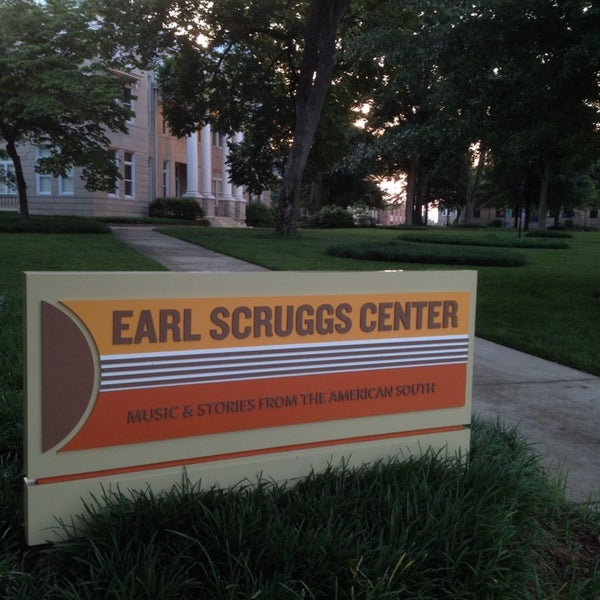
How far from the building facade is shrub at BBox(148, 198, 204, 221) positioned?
0.73m

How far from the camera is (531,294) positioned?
35.1ft

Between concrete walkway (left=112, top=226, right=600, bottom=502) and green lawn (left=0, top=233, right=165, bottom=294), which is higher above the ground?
green lawn (left=0, top=233, right=165, bottom=294)

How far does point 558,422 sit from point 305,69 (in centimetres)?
2013

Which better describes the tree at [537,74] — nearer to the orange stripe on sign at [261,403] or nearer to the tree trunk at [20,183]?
the orange stripe on sign at [261,403]

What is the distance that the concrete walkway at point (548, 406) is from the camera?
3.68m

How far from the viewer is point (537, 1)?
25.1 feet

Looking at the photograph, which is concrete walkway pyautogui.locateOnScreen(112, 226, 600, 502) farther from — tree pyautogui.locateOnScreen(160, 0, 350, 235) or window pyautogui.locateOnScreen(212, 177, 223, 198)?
window pyautogui.locateOnScreen(212, 177, 223, 198)

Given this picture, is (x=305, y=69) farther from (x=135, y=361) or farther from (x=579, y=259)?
(x=135, y=361)

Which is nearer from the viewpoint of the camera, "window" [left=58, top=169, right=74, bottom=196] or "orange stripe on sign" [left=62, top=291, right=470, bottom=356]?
"orange stripe on sign" [left=62, top=291, right=470, bottom=356]

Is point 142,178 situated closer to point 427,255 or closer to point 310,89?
point 310,89

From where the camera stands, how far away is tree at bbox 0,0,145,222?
19.1 meters

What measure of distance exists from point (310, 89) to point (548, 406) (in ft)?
63.5

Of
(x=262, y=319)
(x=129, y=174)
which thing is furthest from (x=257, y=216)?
(x=262, y=319)

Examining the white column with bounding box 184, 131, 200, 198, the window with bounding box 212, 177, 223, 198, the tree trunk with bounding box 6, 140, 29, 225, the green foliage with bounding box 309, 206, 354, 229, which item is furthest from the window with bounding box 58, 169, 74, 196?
the green foliage with bounding box 309, 206, 354, 229
